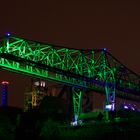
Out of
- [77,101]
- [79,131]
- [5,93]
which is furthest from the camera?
[5,93]

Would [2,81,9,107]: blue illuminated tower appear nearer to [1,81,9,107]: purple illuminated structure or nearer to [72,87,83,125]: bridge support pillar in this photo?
[1,81,9,107]: purple illuminated structure

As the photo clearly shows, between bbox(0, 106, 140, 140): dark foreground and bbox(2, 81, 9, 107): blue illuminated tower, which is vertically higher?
bbox(2, 81, 9, 107): blue illuminated tower

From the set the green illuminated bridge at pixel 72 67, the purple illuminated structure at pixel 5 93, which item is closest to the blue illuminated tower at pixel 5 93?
the purple illuminated structure at pixel 5 93

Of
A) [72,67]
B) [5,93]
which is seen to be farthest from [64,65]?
[5,93]

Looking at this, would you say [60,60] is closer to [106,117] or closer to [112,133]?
[106,117]

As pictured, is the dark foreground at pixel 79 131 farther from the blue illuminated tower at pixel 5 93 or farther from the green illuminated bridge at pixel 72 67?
the blue illuminated tower at pixel 5 93

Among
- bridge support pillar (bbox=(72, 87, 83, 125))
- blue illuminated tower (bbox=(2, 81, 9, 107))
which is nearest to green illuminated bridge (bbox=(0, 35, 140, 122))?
bridge support pillar (bbox=(72, 87, 83, 125))

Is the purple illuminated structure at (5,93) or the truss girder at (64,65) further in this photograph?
the purple illuminated structure at (5,93)

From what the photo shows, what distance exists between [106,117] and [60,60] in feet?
67.3

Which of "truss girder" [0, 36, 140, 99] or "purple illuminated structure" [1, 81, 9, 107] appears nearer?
"truss girder" [0, 36, 140, 99]

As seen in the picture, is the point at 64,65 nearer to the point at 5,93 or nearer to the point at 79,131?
the point at 79,131

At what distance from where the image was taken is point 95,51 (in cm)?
12656

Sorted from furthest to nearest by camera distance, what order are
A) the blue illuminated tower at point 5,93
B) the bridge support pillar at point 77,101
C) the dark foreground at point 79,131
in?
the blue illuminated tower at point 5,93, the bridge support pillar at point 77,101, the dark foreground at point 79,131

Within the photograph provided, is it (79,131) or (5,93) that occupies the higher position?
(5,93)
